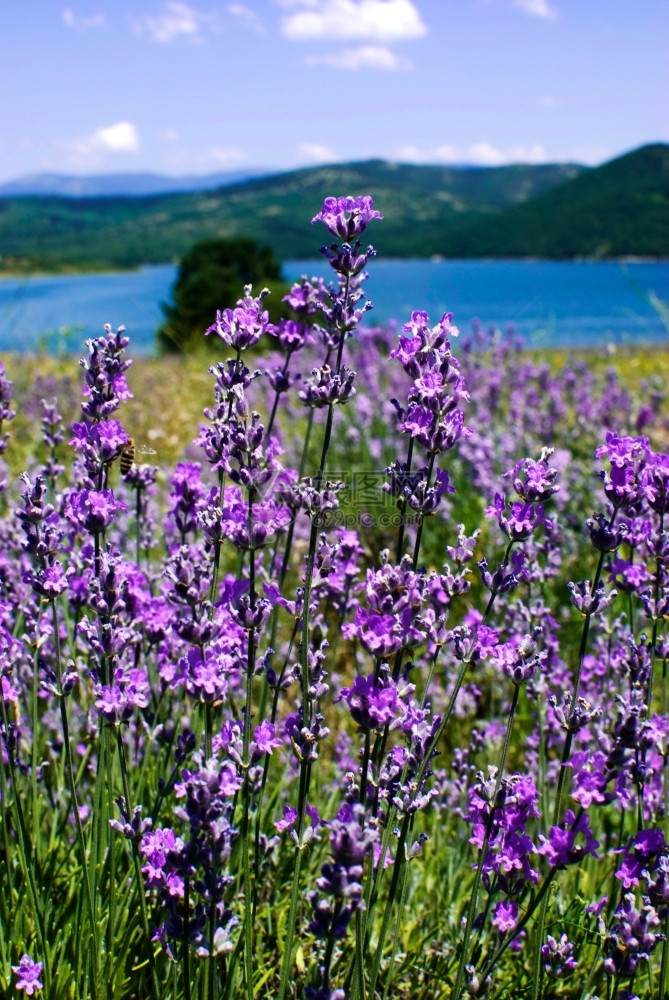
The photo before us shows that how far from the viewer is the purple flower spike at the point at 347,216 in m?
1.62

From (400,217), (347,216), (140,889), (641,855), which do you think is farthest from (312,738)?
(400,217)

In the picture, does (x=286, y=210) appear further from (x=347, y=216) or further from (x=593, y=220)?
(x=347, y=216)

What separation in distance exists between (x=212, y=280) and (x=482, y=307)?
608 cm

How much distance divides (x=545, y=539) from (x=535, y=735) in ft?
2.23

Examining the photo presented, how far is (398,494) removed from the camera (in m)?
1.56

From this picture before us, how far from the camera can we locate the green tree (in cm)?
1593

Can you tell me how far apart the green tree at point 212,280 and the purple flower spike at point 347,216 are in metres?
12.6

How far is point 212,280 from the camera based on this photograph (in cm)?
1775

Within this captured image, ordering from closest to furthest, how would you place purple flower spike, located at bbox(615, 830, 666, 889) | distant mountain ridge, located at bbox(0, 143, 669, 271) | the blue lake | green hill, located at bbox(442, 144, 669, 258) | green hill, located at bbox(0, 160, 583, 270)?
1. purple flower spike, located at bbox(615, 830, 666, 889)
2. the blue lake
3. distant mountain ridge, located at bbox(0, 143, 669, 271)
4. green hill, located at bbox(442, 144, 669, 258)
5. green hill, located at bbox(0, 160, 583, 270)

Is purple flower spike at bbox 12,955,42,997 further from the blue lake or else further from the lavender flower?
the blue lake

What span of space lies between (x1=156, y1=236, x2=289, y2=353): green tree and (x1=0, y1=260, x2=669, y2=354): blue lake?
1.03m

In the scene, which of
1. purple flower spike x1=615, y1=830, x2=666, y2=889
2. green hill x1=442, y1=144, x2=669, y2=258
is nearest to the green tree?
green hill x1=442, y1=144, x2=669, y2=258

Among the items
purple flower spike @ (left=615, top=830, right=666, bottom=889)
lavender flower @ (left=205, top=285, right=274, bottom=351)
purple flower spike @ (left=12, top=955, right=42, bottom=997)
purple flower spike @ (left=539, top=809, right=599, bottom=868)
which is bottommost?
purple flower spike @ (left=12, top=955, right=42, bottom=997)

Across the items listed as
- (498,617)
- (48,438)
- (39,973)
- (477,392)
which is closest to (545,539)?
(498,617)
